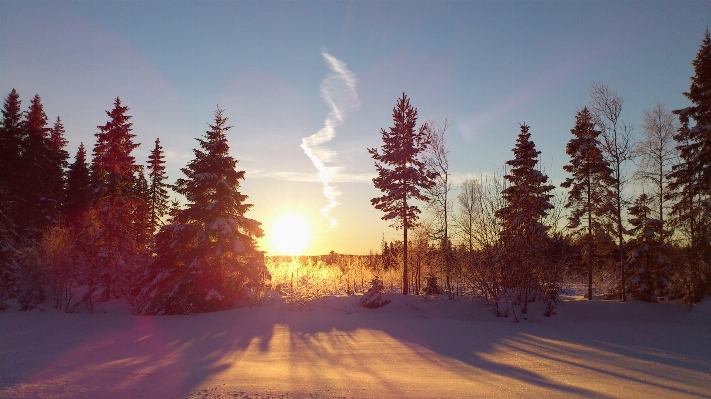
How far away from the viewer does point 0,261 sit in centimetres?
2747

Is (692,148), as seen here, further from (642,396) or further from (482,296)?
(642,396)

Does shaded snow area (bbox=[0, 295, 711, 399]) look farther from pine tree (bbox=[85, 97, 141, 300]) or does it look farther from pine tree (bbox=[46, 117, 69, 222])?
pine tree (bbox=[46, 117, 69, 222])

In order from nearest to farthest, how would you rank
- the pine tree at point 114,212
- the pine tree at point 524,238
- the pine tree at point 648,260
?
the pine tree at point 524,238 < the pine tree at point 648,260 < the pine tree at point 114,212

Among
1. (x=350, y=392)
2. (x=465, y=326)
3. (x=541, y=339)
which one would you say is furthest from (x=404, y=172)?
(x=350, y=392)

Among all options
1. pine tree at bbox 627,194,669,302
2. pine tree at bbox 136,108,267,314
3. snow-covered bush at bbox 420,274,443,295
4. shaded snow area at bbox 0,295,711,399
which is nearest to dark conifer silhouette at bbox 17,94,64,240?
shaded snow area at bbox 0,295,711,399

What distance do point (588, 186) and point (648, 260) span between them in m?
5.44

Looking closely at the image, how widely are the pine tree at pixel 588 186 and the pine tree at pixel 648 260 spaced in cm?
193

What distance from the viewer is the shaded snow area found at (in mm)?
8305

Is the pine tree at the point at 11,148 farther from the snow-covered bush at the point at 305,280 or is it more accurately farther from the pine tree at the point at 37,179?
the snow-covered bush at the point at 305,280

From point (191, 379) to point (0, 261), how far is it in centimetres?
2638

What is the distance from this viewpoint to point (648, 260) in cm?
2383

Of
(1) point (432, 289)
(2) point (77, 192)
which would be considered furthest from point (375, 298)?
(2) point (77, 192)

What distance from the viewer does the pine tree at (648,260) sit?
2331 cm

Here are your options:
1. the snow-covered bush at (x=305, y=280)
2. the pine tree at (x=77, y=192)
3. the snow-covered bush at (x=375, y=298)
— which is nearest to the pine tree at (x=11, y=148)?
the pine tree at (x=77, y=192)
